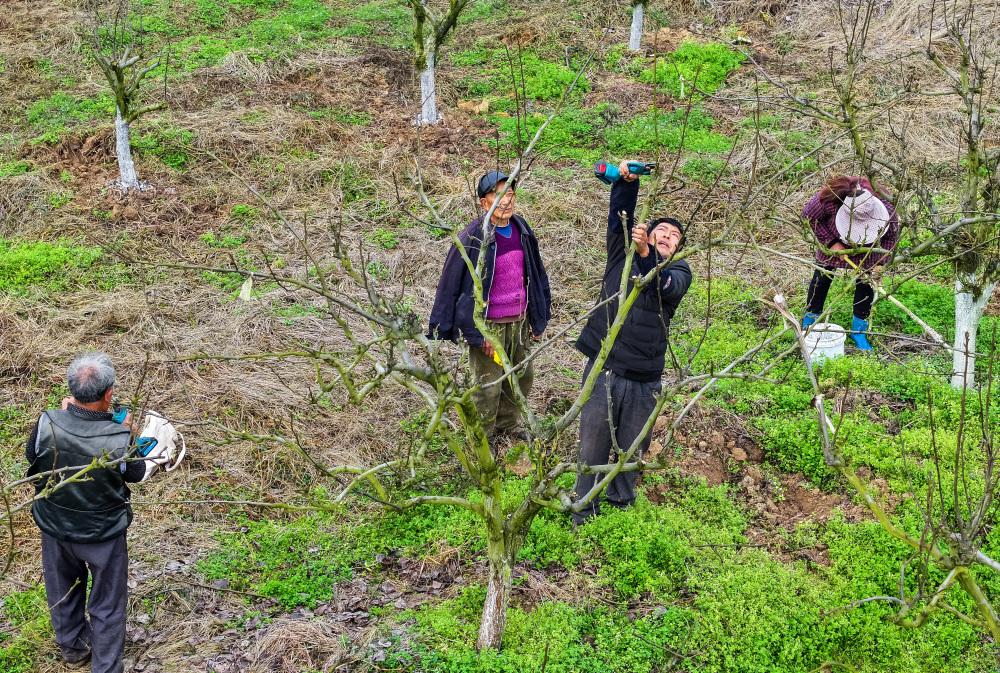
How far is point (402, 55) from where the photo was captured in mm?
11148

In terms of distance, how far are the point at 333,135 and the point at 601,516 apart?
6.43 meters

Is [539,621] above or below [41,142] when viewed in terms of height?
below

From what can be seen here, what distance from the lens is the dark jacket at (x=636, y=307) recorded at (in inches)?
165

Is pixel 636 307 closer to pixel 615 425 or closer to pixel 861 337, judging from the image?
pixel 615 425

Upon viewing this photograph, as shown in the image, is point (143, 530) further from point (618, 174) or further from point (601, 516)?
point (618, 174)

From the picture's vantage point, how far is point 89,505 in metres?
3.50

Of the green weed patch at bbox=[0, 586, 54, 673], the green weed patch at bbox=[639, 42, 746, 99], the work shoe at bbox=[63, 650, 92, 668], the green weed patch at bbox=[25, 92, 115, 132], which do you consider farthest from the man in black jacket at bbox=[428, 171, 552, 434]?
the green weed patch at bbox=[25, 92, 115, 132]

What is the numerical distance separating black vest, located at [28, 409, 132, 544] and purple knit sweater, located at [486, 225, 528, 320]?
2312mm

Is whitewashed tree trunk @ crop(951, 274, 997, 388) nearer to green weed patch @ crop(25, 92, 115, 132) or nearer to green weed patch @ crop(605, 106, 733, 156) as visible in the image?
green weed patch @ crop(605, 106, 733, 156)

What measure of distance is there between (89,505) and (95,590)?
0.48 metres

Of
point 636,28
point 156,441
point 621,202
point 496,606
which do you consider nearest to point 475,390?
point 496,606

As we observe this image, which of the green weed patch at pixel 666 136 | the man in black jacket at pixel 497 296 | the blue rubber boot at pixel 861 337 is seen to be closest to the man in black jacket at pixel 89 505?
the man in black jacket at pixel 497 296

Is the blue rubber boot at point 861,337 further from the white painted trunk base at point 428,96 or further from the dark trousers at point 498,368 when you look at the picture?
the white painted trunk base at point 428,96

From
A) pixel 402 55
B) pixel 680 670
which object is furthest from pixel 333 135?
pixel 680 670
